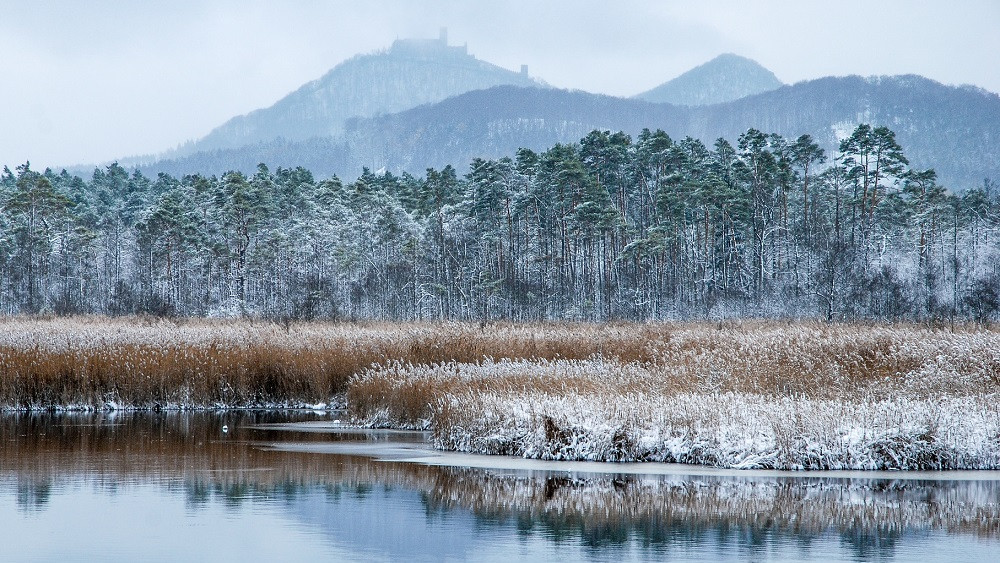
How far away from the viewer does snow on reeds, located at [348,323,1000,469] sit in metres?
14.4

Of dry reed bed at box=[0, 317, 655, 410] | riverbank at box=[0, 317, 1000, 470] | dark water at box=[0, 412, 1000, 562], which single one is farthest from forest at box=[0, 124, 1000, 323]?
dark water at box=[0, 412, 1000, 562]

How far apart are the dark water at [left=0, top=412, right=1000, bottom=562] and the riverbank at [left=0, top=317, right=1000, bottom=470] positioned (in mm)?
953

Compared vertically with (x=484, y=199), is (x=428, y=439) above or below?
below

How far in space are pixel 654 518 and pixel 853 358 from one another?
432 inches

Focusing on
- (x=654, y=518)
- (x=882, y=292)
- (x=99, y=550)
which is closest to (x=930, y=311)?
(x=882, y=292)

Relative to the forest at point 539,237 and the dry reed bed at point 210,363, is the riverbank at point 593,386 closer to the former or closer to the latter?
the dry reed bed at point 210,363

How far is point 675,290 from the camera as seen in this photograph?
69.9 metres

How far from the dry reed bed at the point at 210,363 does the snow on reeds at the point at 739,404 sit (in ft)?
5.87

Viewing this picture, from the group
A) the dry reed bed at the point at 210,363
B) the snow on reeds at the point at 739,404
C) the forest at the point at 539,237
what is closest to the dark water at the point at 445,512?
the snow on reeds at the point at 739,404

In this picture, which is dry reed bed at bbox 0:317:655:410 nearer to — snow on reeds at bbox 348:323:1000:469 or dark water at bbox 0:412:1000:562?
snow on reeds at bbox 348:323:1000:469

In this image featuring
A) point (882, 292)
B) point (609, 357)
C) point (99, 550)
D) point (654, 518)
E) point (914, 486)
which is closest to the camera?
point (99, 550)

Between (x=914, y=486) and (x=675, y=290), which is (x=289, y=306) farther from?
(x=914, y=486)

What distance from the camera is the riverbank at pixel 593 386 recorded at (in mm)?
14602

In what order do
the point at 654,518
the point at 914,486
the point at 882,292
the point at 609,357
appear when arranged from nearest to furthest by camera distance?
1. the point at 654,518
2. the point at 914,486
3. the point at 609,357
4. the point at 882,292
